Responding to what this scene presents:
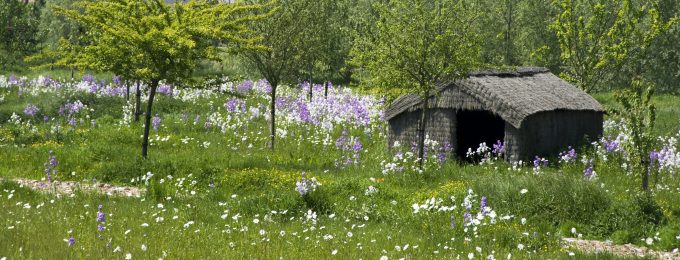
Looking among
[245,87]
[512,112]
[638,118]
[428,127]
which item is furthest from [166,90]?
[638,118]

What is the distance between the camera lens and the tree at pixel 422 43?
48.1 feet

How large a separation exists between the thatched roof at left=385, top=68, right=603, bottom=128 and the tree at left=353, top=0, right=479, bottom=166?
117 centimetres

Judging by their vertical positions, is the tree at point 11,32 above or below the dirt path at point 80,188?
above

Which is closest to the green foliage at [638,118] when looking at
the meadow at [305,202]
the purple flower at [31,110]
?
the meadow at [305,202]

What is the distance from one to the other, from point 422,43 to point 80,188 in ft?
28.0

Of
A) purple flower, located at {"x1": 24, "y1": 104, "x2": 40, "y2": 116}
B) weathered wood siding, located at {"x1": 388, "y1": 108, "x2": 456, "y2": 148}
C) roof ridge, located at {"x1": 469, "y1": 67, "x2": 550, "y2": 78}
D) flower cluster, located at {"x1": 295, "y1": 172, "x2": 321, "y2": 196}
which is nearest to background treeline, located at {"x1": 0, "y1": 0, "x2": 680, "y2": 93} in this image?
purple flower, located at {"x1": 24, "y1": 104, "x2": 40, "y2": 116}

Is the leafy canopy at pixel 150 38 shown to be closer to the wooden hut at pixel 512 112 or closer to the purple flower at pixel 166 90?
the wooden hut at pixel 512 112

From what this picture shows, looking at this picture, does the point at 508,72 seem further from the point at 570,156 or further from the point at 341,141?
the point at 341,141

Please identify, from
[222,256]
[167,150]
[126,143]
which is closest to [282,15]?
[167,150]

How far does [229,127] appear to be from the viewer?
72.0ft

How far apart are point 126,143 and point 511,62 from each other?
29.5m

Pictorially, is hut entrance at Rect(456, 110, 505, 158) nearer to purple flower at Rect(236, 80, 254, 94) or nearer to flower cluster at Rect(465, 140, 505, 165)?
flower cluster at Rect(465, 140, 505, 165)

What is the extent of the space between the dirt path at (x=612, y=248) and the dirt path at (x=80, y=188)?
27.5ft

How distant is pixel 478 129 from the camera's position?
851 inches
